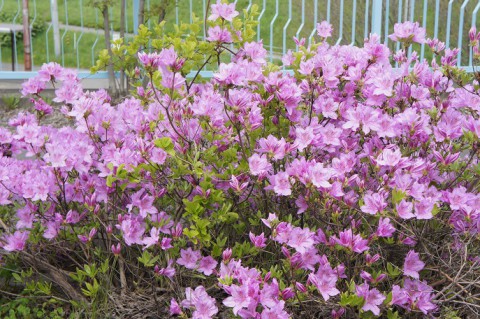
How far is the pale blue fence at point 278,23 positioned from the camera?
23.8ft

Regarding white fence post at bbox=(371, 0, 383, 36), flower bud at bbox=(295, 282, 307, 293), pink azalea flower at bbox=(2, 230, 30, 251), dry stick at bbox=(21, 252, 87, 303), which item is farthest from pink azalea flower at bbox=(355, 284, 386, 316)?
white fence post at bbox=(371, 0, 383, 36)

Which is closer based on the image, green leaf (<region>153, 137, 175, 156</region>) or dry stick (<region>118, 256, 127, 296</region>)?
green leaf (<region>153, 137, 175, 156</region>)

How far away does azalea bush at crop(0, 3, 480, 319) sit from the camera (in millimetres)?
2189

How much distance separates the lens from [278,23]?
1546cm

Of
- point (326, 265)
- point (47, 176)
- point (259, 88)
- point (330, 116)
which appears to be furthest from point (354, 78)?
point (47, 176)

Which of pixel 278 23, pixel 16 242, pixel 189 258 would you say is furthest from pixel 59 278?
pixel 278 23

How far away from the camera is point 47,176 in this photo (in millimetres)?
2557

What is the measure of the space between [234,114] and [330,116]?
0.37 metres

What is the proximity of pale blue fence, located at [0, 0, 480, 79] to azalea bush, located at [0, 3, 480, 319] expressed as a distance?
3.23 meters

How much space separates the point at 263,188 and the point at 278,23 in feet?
43.9

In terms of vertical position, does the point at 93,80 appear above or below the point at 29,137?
below

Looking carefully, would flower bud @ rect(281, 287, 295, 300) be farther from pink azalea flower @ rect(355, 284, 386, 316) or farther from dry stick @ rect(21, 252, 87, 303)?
dry stick @ rect(21, 252, 87, 303)

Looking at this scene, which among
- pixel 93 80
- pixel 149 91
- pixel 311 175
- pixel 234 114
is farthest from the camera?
pixel 93 80

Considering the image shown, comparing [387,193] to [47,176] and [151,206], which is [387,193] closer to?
[151,206]
